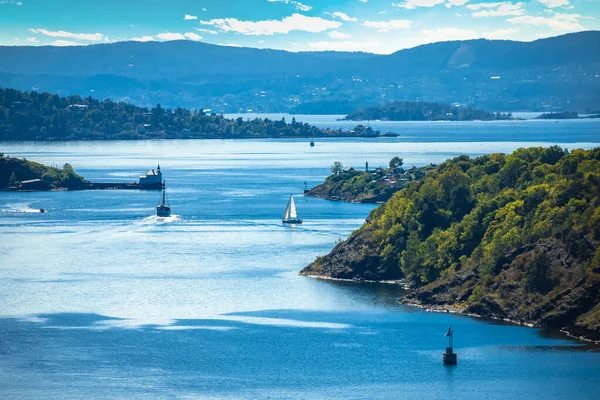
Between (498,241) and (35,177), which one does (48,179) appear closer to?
(35,177)

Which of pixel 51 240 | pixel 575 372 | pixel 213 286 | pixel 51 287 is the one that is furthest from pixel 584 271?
pixel 51 240

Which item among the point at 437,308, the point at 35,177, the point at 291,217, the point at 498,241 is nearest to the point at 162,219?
the point at 291,217

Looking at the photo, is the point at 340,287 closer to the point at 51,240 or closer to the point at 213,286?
the point at 213,286

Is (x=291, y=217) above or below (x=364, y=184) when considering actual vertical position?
below

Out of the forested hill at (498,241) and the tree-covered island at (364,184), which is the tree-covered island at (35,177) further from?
the forested hill at (498,241)

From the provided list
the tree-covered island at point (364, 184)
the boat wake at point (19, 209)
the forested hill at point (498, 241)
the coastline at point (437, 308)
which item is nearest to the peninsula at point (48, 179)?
the boat wake at point (19, 209)

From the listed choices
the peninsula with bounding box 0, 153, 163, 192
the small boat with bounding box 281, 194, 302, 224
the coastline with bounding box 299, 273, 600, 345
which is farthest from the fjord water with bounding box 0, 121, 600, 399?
the peninsula with bounding box 0, 153, 163, 192

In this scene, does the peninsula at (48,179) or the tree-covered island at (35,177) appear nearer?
the peninsula at (48,179)
